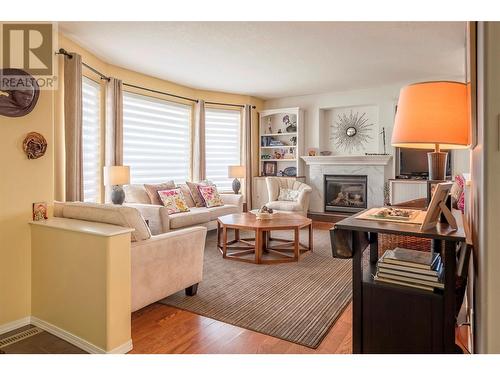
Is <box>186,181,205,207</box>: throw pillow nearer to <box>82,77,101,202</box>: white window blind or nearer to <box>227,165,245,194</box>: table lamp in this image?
<box>227,165,245,194</box>: table lamp

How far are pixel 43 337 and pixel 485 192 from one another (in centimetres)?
260

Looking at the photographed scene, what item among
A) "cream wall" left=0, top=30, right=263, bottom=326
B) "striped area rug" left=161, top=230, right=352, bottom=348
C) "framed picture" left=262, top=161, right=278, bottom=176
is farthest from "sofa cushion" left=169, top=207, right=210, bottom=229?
"framed picture" left=262, top=161, right=278, bottom=176

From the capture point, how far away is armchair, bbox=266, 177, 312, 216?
5711mm

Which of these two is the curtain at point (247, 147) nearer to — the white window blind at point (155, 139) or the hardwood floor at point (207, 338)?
the white window blind at point (155, 139)

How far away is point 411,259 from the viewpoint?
1.62 meters

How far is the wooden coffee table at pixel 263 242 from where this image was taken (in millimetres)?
3830

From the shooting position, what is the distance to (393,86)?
5.98 meters

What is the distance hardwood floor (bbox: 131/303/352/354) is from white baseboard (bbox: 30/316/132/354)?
61 mm

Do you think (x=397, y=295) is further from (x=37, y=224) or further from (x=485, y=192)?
(x=37, y=224)

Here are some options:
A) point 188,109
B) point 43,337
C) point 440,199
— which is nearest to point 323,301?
point 440,199

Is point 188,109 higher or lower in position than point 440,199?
higher

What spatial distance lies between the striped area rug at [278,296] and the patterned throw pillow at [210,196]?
155 cm

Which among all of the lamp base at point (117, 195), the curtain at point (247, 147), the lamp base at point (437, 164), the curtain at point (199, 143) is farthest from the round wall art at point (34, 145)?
the curtain at point (247, 147)

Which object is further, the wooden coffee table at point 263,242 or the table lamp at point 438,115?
the wooden coffee table at point 263,242
